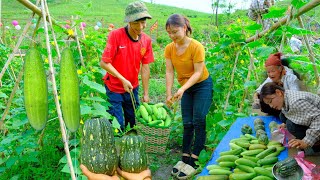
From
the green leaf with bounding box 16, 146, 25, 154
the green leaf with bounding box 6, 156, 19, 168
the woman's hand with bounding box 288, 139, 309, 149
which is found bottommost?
the green leaf with bounding box 6, 156, 19, 168

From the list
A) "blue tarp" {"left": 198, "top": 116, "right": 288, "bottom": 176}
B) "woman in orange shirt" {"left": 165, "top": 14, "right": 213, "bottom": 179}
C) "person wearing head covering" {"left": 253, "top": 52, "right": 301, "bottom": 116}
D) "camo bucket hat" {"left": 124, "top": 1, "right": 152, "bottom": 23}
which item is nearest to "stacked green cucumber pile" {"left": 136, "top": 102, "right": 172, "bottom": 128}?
"woman in orange shirt" {"left": 165, "top": 14, "right": 213, "bottom": 179}

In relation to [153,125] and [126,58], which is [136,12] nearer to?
[126,58]

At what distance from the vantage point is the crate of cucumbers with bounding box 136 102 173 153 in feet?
15.0

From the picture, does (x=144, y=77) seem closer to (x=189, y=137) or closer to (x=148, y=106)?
(x=148, y=106)

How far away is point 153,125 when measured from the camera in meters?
4.54

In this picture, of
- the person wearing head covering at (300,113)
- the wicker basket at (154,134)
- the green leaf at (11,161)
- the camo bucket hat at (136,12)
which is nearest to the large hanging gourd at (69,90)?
the green leaf at (11,161)

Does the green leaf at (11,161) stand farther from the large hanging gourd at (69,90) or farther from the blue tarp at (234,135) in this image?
the large hanging gourd at (69,90)

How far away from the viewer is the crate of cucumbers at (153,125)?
4578 mm

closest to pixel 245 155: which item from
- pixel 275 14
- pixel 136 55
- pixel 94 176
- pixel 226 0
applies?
pixel 275 14

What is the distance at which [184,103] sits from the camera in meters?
4.61

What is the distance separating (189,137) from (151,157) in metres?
0.73

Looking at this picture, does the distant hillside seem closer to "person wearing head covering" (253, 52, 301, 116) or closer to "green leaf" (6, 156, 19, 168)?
"person wearing head covering" (253, 52, 301, 116)

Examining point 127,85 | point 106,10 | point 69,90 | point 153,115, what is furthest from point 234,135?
point 106,10

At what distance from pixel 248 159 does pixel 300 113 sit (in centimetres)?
67
